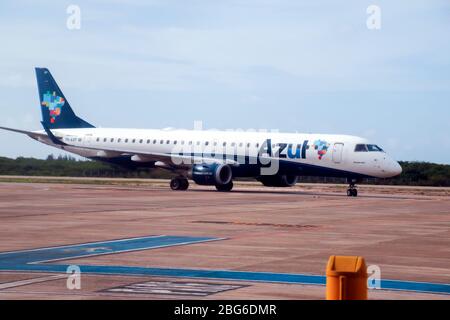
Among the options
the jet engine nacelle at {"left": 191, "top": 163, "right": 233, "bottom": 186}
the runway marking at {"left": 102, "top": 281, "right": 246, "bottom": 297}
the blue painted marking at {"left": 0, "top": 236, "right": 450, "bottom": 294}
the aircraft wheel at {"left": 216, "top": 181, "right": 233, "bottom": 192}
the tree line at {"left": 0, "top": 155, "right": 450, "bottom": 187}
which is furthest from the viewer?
the tree line at {"left": 0, "top": 155, "right": 450, "bottom": 187}

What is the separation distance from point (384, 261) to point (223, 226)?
28.2 ft

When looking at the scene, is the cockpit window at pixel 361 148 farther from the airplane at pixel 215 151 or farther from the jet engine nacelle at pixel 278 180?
the jet engine nacelle at pixel 278 180

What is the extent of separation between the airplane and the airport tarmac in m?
12.4

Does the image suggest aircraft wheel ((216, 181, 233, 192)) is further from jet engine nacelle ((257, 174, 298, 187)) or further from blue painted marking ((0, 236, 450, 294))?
blue painted marking ((0, 236, 450, 294))

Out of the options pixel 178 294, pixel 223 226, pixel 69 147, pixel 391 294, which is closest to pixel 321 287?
pixel 391 294

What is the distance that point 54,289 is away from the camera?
14.0m

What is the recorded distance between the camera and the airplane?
48031 mm

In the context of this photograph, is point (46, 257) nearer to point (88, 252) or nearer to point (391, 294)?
point (88, 252)

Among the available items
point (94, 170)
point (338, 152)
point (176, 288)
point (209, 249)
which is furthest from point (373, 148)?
point (94, 170)

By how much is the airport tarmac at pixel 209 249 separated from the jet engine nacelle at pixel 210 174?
14.1m

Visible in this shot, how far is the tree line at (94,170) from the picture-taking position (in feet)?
268

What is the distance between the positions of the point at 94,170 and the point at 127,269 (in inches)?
2728

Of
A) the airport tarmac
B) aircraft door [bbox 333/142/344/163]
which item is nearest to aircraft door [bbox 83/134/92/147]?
aircraft door [bbox 333/142/344/163]

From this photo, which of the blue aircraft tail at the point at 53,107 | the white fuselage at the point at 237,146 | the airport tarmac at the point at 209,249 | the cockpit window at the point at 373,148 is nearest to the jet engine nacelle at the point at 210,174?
the white fuselage at the point at 237,146
